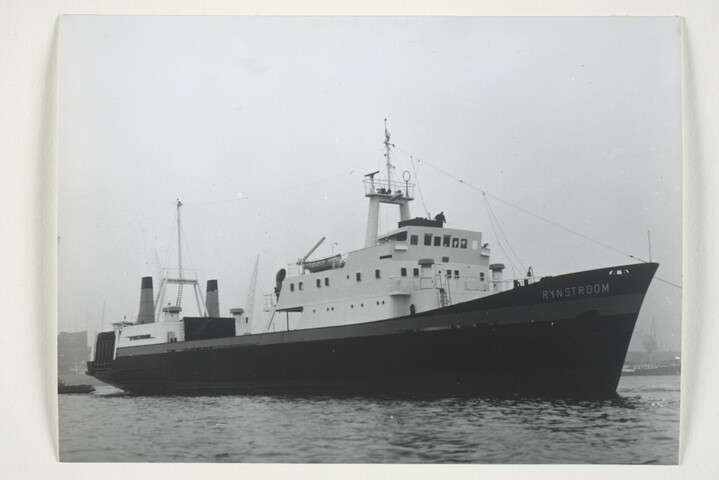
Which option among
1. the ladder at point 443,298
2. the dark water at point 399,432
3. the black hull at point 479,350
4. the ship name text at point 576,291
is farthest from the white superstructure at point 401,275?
the dark water at point 399,432

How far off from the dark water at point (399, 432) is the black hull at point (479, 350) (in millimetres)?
621

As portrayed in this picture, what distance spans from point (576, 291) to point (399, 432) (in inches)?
109

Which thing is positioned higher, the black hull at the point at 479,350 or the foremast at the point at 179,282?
the foremast at the point at 179,282

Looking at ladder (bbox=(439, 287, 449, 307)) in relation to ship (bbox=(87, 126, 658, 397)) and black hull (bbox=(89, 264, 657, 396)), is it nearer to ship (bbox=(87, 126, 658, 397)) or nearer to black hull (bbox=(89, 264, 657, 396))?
ship (bbox=(87, 126, 658, 397))

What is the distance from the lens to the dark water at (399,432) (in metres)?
5.43

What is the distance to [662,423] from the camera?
216 inches

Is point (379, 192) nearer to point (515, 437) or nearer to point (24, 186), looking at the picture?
point (515, 437)

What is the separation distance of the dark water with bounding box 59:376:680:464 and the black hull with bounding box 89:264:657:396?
62cm

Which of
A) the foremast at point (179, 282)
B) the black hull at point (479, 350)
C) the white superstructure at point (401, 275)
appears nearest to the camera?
the foremast at point (179, 282)

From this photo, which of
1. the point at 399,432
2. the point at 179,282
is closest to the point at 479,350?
the point at 399,432

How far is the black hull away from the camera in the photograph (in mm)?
7207

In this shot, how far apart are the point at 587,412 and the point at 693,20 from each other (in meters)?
3.50

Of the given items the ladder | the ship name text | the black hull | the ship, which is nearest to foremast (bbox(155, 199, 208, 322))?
the ship

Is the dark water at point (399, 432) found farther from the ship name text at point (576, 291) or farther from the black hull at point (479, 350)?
the ship name text at point (576, 291)
